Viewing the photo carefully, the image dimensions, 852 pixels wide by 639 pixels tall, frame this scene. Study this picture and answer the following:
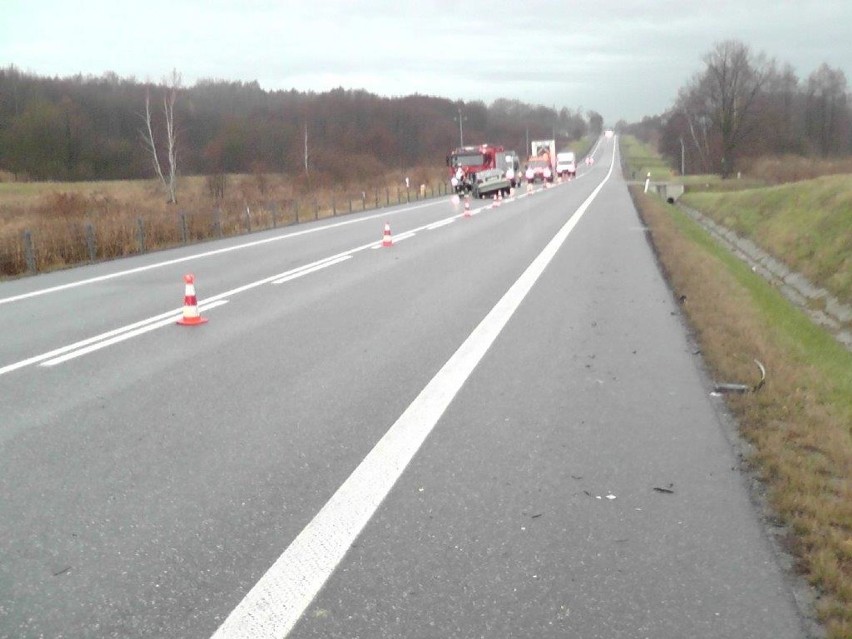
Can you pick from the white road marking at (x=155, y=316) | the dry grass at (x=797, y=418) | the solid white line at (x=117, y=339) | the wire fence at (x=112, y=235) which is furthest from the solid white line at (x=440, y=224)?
the solid white line at (x=117, y=339)

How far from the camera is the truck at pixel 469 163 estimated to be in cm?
5631

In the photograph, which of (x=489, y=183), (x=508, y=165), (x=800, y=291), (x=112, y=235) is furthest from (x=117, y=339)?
(x=508, y=165)

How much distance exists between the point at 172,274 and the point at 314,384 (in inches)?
430

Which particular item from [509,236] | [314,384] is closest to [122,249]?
[509,236]

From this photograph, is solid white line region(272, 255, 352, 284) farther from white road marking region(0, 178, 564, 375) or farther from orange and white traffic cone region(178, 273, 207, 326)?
orange and white traffic cone region(178, 273, 207, 326)

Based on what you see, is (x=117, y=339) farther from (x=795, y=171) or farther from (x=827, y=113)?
(x=827, y=113)

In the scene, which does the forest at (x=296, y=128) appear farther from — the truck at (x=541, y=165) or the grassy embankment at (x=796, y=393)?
the grassy embankment at (x=796, y=393)

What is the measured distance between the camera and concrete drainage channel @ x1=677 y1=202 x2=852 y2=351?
1714cm

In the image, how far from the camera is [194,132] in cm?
10462

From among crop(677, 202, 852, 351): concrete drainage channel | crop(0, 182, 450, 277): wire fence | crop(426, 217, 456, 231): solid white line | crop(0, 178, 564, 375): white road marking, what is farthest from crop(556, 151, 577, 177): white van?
crop(0, 178, 564, 375): white road marking

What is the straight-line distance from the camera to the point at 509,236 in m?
25.2

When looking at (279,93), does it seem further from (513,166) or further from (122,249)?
(122,249)

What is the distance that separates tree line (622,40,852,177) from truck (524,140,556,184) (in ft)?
67.2

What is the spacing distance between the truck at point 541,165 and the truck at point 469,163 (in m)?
17.7
